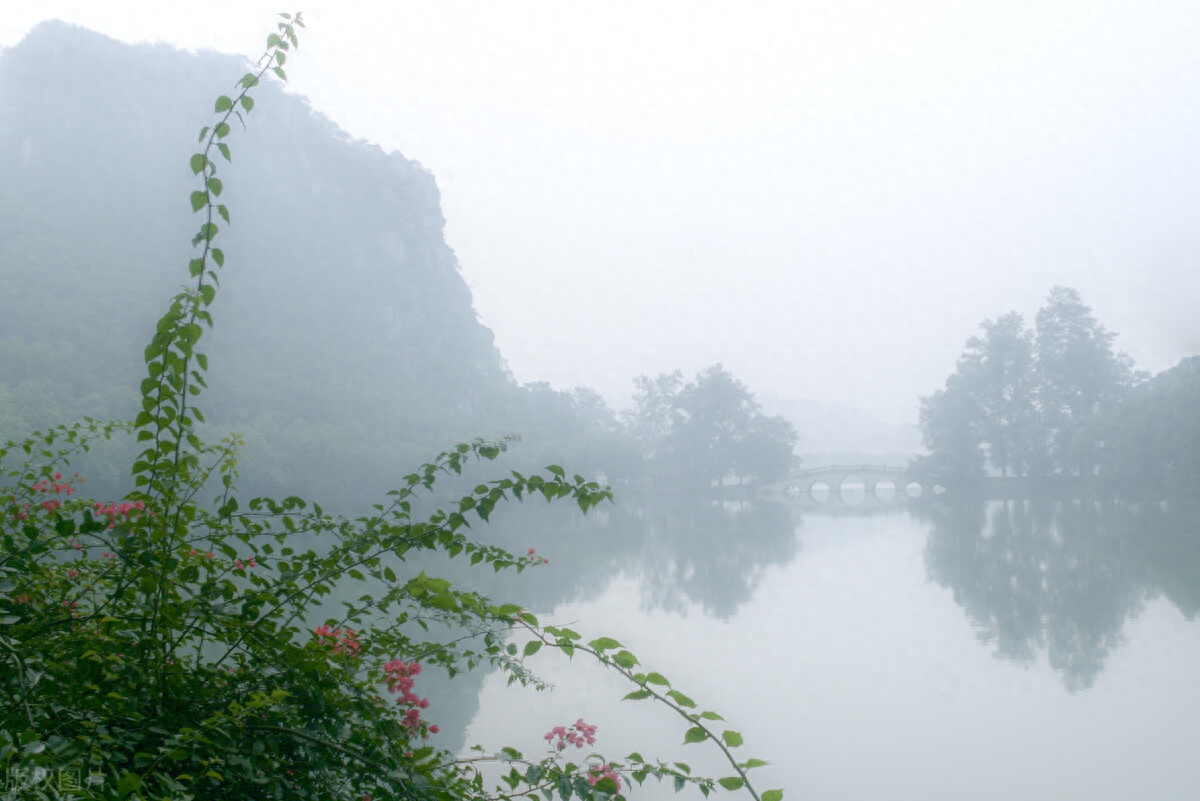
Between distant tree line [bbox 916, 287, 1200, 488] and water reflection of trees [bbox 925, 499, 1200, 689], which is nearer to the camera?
water reflection of trees [bbox 925, 499, 1200, 689]

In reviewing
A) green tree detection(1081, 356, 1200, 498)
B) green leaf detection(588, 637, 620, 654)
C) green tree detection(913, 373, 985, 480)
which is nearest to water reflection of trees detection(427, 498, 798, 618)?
green leaf detection(588, 637, 620, 654)

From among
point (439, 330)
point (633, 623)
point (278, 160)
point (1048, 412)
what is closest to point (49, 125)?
point (278, 160)

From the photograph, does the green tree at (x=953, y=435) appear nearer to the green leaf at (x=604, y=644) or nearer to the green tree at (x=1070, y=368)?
the green tree at (x=1070, y=368)

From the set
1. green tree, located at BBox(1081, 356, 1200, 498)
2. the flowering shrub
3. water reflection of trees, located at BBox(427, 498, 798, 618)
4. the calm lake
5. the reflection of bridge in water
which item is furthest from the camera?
the reflection of bridge in water

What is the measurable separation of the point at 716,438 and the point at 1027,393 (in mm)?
13551

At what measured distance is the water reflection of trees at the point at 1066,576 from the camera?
7703 mm

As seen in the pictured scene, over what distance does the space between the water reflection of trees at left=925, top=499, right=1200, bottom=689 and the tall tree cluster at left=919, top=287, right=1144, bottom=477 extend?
15279mm

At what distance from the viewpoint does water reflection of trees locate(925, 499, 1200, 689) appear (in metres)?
7.70

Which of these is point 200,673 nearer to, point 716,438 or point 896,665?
point 896,665

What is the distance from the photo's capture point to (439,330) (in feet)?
148

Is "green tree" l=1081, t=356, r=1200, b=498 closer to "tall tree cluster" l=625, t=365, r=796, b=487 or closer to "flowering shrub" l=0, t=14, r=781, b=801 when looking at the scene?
"tall tree cluster" l=625, t=365, r=796, b=487

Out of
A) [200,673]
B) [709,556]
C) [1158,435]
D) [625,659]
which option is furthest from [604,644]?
[1158,435]

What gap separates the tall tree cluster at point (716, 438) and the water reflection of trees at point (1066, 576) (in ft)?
62.7

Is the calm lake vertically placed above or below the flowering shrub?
below
